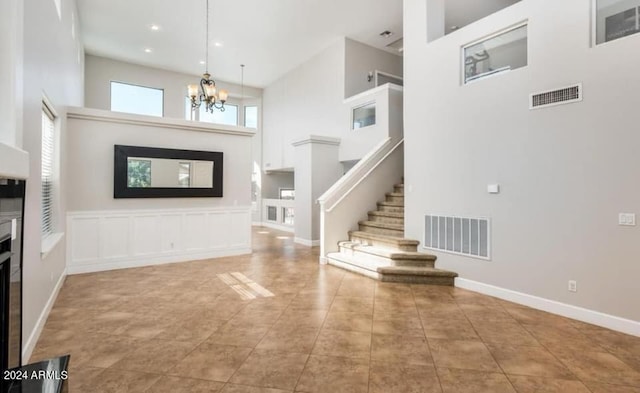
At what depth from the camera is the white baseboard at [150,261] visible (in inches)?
215

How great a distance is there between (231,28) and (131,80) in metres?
4.35

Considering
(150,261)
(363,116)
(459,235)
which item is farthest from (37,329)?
(363,116)

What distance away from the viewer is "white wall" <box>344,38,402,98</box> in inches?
354

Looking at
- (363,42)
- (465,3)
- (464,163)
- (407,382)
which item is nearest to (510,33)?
(464,163)

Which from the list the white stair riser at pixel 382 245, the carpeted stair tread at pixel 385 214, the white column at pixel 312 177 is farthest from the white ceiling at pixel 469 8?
the white stair riser at pixel 382 245

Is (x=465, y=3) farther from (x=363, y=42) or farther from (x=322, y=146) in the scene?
(x=322, y=146)

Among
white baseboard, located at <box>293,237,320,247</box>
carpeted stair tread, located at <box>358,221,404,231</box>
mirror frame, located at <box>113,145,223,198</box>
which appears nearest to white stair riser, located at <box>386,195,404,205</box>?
carpeted stair tread, located at <box>358,221,404,231</box>

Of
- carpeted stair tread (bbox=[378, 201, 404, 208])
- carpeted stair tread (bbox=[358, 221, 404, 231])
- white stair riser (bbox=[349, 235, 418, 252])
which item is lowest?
white stair riser (bbox=[349, 235, 418, 252])

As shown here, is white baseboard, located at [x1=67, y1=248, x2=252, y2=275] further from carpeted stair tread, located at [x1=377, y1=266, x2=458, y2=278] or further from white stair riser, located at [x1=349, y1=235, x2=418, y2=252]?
carpeted stair tread, located at [x1=377, y1=266, x2=458, y2=278]

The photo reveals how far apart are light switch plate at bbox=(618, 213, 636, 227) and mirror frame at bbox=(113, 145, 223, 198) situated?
6206 millimetres

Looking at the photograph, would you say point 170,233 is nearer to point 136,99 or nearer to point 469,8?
point 136,99

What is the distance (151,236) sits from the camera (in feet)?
20.0

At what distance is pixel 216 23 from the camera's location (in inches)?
310

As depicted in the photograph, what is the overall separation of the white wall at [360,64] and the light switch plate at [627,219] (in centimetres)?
682
